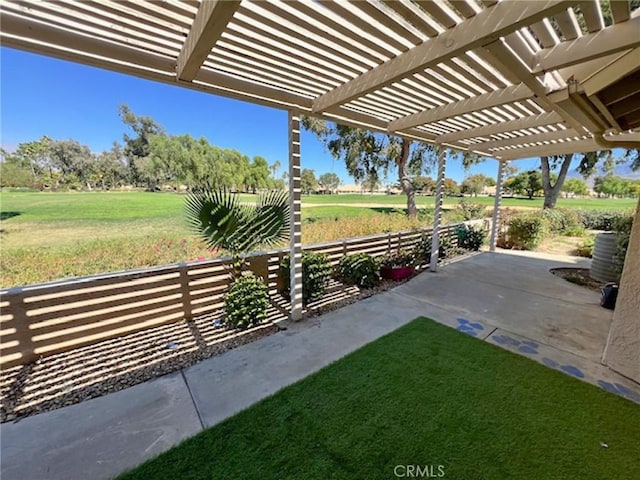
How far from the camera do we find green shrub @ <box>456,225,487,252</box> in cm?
751

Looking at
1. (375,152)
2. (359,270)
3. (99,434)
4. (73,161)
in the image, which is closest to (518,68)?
(359,270)

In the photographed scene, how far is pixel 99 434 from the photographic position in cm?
176

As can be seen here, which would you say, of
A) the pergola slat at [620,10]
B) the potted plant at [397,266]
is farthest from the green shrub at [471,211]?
the pergola slat at [620,10]

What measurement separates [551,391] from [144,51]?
13.2ft

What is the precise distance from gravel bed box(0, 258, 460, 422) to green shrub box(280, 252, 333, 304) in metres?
0.60

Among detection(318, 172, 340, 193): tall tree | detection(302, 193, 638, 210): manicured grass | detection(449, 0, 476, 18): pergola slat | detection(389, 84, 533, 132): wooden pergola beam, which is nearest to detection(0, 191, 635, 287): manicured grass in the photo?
detection(389, 84, 533, 132): wooden pergola beam

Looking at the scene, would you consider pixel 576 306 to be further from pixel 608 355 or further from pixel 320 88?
pixel 320 88

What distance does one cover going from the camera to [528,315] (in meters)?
3.54

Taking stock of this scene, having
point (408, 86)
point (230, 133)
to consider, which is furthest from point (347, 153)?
point (230, 133)

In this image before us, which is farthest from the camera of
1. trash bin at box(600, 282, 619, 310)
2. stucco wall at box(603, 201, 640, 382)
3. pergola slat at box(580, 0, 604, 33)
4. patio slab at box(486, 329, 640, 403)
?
trash bin at box(600, 282, 619, 310)

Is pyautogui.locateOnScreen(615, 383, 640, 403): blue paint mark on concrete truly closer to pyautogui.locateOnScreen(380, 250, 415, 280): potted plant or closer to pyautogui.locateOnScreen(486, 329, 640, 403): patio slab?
pyautogui.locateOnScreen(486, 329, 640, 403): patio slab

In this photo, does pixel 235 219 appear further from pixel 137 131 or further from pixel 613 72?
pixel 137 131

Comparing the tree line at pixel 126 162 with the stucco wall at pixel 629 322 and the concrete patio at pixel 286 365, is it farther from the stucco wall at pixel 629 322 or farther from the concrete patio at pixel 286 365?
the stucco wall at pixel 629 322

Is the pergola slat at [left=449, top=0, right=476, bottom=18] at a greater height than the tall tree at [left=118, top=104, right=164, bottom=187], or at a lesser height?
lesser
